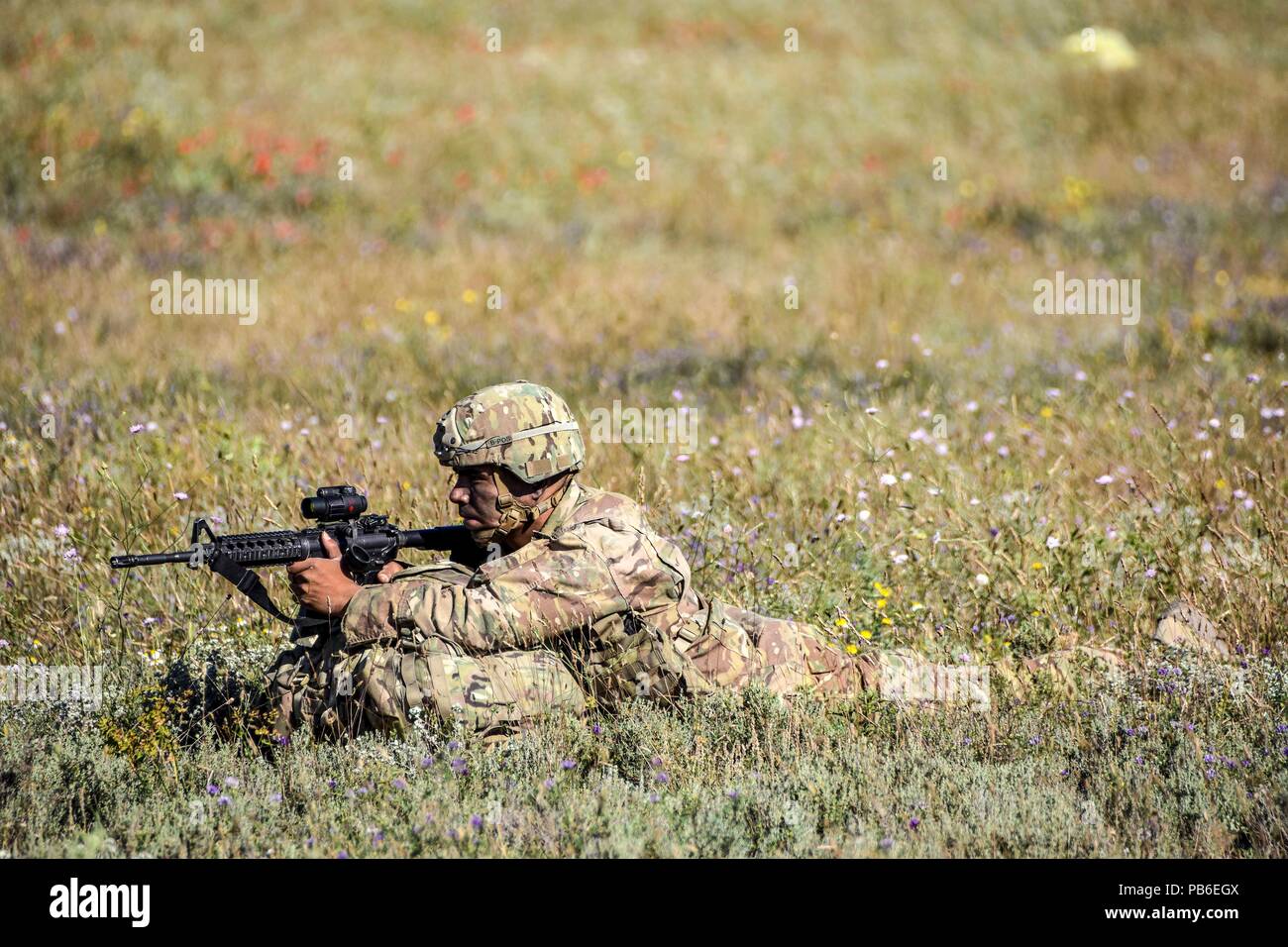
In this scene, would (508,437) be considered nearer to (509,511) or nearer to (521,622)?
(509,511)

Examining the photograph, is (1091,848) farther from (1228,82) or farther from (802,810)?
(1228,82)

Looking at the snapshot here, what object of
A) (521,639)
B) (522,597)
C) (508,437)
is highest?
(508,437)

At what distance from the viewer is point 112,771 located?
418 centimetres

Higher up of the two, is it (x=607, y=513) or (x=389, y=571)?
(x=607, y=513)

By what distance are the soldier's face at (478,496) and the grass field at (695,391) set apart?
0.84 m

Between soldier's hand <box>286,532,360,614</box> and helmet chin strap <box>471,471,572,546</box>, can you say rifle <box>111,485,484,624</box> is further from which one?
helmet chin strap <box>471,471,572,546</box>

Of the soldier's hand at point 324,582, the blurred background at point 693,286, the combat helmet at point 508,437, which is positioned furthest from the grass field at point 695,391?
the combat helmet at point 508,437

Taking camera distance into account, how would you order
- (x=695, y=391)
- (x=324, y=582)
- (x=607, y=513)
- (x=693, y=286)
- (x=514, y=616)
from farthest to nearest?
(x=693, y=286) < (x=695, y=391) < (x=607, y=513) < (x=324, y=582) < (x=514, y=616)

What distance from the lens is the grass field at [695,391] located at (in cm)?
409

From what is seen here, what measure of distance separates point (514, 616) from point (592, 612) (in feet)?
0.91

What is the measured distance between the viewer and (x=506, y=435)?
4410 mm

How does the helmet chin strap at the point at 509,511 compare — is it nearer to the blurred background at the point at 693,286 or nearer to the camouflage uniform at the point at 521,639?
the camouflage uniform at the point at 521,639

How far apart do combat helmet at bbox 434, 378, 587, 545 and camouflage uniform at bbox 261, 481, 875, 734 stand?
210mm

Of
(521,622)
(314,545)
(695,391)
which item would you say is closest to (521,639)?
(521,622)
